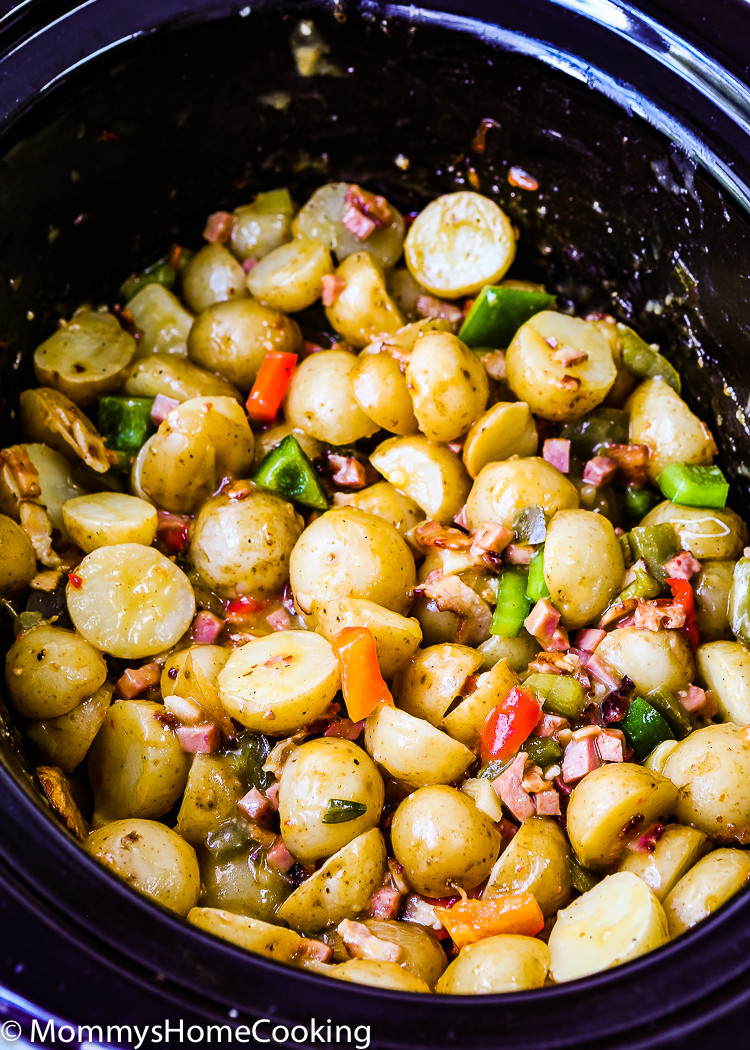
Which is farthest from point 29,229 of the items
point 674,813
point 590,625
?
point 674,813

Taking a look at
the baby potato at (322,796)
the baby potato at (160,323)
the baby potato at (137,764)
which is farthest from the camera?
the baby potato at (160,323)

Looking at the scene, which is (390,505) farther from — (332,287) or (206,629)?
(332,287)

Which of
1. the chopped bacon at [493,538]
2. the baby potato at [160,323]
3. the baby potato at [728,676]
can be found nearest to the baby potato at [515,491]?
the chopped bacon at [493,538]

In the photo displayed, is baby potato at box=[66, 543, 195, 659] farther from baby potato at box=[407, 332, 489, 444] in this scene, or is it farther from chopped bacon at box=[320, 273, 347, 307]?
chopped bacon at box=[320, 273, 347, 307]

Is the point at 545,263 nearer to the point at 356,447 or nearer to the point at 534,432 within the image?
the point at 534,432

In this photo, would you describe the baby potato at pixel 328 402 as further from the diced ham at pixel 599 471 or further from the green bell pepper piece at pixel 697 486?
the green bell pepper piece at pixel 697 486

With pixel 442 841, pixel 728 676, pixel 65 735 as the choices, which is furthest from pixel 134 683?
pixel 728 676
